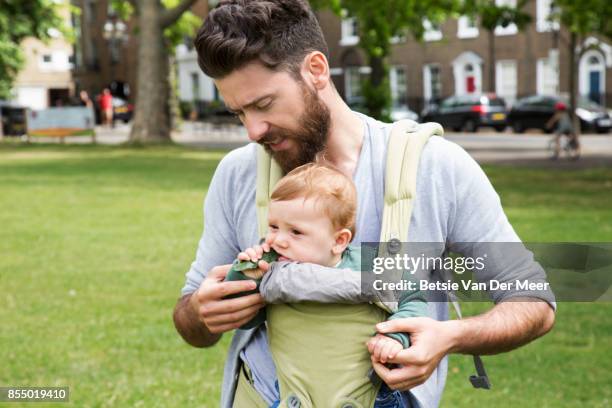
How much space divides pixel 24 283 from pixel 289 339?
27.9 ft

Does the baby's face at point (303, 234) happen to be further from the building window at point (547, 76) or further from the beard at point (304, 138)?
the building window at point (547, 76)

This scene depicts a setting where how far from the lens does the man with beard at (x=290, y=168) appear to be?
9.59ft

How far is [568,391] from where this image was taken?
7000 mm

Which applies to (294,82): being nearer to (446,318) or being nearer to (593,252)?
(446,318)

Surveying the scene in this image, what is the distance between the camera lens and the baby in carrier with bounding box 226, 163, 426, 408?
2779 mm

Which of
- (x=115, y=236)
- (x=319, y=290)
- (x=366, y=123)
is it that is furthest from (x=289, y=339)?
(x=115, y=236)

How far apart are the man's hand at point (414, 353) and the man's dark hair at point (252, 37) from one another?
815mm

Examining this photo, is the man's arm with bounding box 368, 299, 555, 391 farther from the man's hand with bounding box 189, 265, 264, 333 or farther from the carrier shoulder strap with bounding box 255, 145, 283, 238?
the carrier shoulder strap with bounding box 255, 145, 283, 238

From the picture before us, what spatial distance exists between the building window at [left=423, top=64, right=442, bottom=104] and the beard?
5847 cm

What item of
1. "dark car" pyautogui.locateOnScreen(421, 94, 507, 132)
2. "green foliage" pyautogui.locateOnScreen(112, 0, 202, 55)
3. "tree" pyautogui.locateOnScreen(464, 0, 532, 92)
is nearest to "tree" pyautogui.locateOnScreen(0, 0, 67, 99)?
"green foliage" pyautogui.locateOnScreen(112, 0, 202, 55)

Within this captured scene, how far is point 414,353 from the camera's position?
263cm

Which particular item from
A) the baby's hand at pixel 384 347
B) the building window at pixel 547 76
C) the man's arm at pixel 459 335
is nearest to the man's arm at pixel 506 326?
the man's arm at pixel 459 335

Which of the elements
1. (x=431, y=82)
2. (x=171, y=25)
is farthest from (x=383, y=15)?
(x=431, y=82)

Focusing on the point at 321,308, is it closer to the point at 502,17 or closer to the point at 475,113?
the point at 502,17
